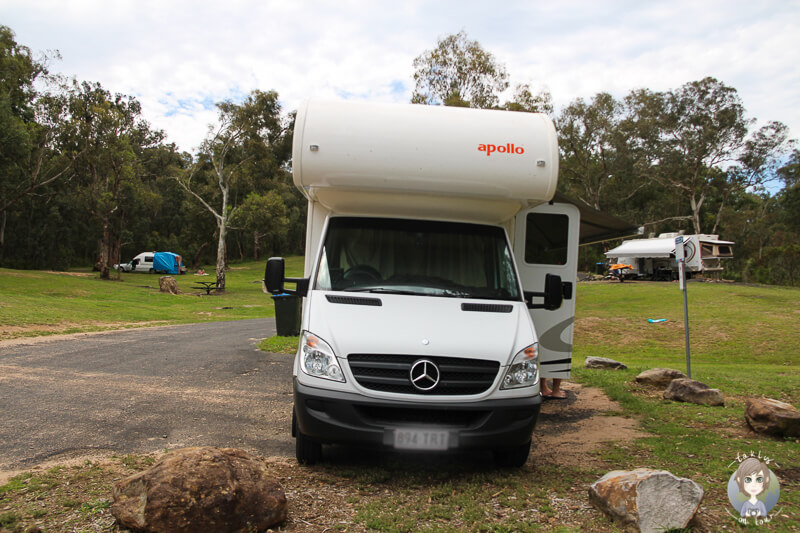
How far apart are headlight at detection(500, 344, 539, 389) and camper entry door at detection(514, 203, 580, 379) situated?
2417 mm

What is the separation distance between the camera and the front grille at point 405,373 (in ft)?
15.1

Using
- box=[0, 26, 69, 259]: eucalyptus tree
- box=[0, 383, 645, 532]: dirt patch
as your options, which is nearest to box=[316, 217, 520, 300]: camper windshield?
box=[0, 383, 645, 532]: dirt patch

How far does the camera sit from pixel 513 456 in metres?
5.13

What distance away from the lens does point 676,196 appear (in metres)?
56.3

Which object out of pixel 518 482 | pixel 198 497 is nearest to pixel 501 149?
pixel 518 482

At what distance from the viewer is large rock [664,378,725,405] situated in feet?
26.5

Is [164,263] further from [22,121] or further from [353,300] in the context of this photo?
[353,300]

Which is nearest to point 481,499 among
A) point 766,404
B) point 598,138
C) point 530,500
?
point 530,500

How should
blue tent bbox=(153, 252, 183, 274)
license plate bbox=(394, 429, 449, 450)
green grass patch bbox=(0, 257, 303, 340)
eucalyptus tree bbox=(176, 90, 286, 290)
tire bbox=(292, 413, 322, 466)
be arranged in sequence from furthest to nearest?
blue tent bbox=(153, 252, 183, 274), eucalyptus tree bbox=(176, 90, 286, 290), green grass patch bbox=(0, 257, 303, 340), tire bbox=(292, 413, 322, 466), license plate bbox=(394, 429, 449, 450)

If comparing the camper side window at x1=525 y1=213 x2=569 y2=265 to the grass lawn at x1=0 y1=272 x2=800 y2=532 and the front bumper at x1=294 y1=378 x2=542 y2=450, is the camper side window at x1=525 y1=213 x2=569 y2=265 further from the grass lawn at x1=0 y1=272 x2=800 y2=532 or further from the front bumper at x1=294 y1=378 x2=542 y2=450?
the front bumper at x1=294 y1=378 x2=542 y2=450

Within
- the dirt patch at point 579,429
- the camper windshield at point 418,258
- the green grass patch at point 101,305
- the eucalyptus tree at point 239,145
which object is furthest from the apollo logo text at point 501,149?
the eucalyptus tree at point 239,145

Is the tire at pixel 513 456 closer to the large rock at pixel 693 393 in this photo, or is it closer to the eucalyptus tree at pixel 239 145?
the large rock at pixel 693 393

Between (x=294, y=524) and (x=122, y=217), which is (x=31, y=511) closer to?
(x=294, y=524)

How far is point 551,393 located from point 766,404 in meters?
2.87
